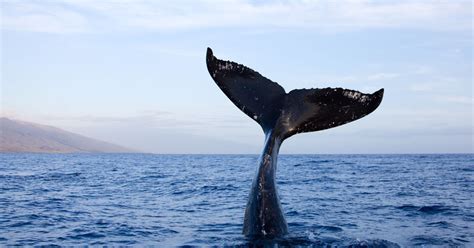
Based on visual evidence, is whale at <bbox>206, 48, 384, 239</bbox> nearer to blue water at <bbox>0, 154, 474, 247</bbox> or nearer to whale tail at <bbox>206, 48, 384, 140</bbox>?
whale tail at <bbox>206, 48, 384, 140</bbox>

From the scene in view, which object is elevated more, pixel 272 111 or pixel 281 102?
pixel 281 102

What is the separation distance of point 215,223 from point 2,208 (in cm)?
692

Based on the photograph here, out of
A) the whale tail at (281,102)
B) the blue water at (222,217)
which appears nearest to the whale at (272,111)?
the whale tail at (281,102)

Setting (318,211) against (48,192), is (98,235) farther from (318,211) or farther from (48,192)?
(48,192)

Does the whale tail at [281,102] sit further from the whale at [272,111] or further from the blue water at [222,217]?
the blue water at [222,217]

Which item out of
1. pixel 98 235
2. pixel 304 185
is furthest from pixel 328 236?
pixel 304 185

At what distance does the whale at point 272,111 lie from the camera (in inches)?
335

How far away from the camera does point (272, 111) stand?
30.1 feet

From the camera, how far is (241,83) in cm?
910

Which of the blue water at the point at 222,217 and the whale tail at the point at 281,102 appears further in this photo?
the blue water at the point at 222,217

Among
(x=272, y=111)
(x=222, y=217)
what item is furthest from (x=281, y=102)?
(x=222, y=217)

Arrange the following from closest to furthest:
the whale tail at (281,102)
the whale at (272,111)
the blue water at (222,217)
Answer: the whale at (272,111) → the whale tail at (281,102) → the blue water at (222,217)

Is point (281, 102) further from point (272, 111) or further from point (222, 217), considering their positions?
point (222, 217)

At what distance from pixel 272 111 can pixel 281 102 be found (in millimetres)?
230
